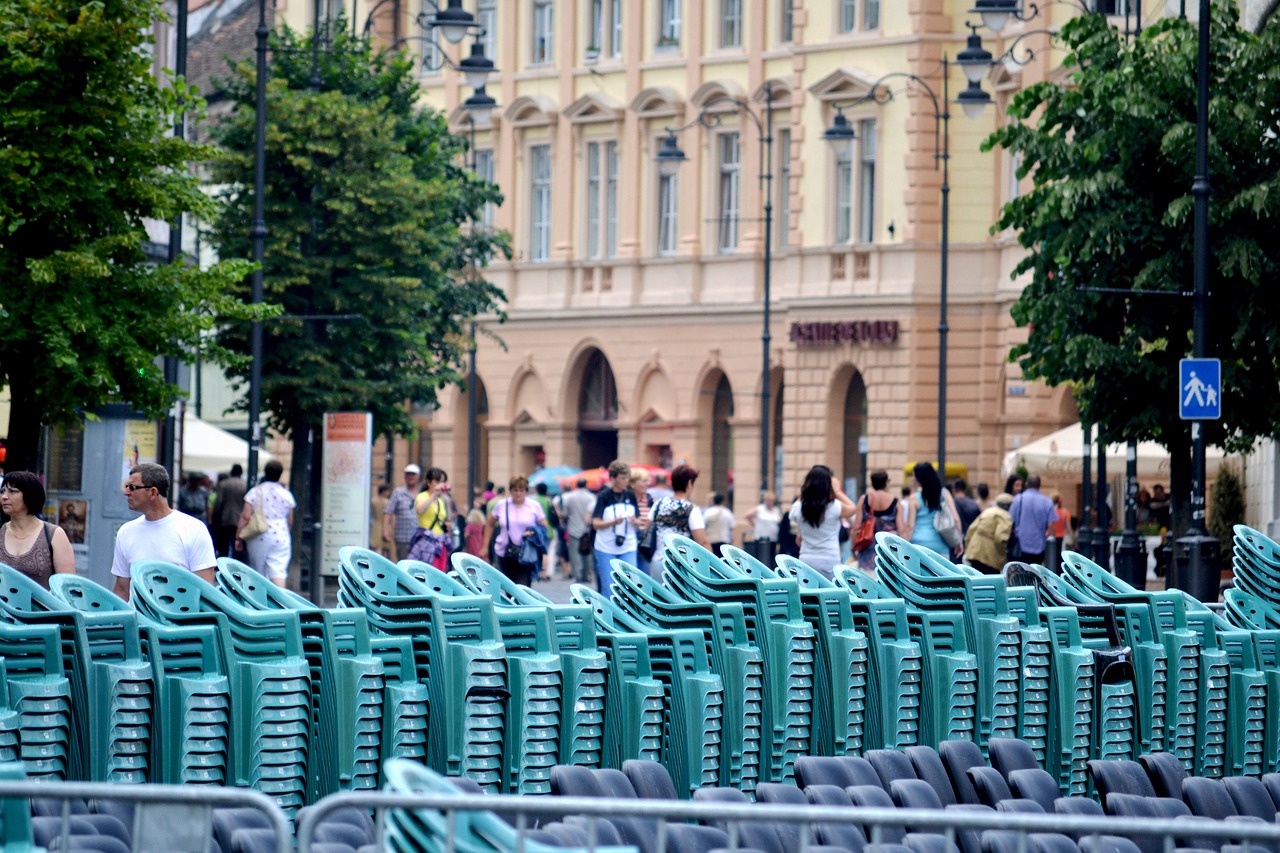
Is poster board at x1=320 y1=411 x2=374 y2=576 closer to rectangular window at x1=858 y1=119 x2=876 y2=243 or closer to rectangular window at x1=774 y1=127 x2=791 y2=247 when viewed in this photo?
rectangular window at x1=858 y1=119 x2=876 y2=243

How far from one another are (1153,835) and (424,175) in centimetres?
3377

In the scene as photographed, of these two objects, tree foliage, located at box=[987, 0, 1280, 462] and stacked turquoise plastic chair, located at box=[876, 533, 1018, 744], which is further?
tree foliage, located at box=[987, 0, 1280, 462]

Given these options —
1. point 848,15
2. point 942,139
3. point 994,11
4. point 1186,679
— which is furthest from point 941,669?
point 848,15

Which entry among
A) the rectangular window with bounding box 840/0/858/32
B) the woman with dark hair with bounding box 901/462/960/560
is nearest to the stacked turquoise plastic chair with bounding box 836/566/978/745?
the woman with dark hair with bounding box 901/462/960/560

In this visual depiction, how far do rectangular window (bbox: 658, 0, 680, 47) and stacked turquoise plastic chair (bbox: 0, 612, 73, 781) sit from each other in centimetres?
5316

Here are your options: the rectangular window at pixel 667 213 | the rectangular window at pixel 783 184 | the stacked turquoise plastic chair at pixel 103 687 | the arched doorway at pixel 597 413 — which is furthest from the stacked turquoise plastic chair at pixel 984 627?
the arched doorway at pixel 597 413

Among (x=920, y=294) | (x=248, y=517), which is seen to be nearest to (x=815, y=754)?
(x=248, y=517)

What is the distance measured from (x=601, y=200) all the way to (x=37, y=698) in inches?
2153

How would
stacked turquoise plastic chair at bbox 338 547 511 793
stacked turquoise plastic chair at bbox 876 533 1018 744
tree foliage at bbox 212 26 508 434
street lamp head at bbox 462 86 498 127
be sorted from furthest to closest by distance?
street lamp head at bbox 462 86 498 127
tree foliage at bbox 212 26 508 434
stacked turquoise plastic chair at bbox 876 533 1018 744
stacked turquoise plastic chair at bbox 338 547 511 793

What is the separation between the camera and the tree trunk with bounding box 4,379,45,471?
71.8 ft

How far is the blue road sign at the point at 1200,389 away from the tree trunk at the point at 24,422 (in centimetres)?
976

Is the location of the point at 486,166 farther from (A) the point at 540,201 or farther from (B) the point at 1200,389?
(B) the point at 1200,389

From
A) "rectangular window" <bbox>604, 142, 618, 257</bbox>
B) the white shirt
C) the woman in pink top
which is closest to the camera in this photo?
the white shirt

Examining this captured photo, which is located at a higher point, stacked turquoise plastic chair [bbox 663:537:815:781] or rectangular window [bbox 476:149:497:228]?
rectangular window [bbox 476:149:497:228]
